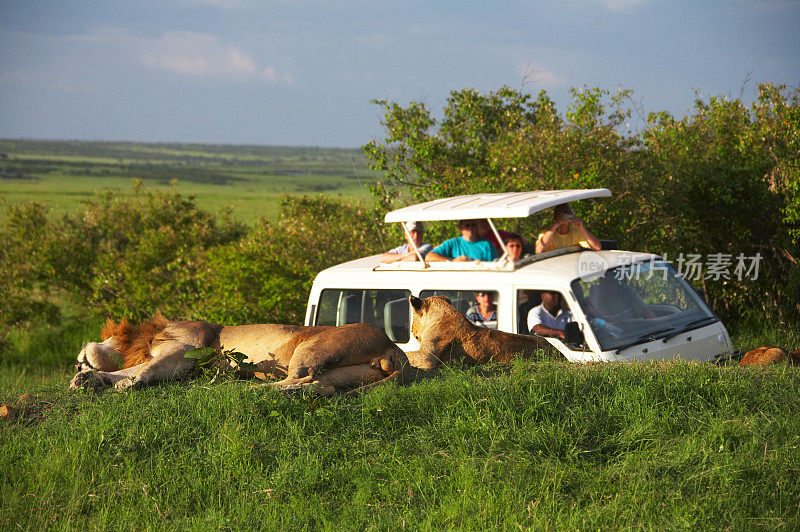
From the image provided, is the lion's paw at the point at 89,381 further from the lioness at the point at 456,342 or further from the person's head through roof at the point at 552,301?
the person's head through roof at the point at 552,301

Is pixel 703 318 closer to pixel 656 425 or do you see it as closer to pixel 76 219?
pixel 656 425

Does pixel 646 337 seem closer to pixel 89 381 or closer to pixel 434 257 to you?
pixel 434 257

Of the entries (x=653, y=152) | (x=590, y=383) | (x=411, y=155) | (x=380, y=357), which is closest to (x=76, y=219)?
(x=411, y=155)

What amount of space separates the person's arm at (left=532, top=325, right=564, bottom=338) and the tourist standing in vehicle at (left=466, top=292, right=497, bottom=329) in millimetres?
427

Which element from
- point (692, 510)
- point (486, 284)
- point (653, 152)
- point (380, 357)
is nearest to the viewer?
point (692, 510)

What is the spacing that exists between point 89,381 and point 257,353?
1.21 metres

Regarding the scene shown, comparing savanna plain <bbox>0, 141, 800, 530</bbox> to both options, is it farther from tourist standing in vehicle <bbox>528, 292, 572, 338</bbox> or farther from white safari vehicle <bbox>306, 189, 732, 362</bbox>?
tourist standing in vehicle <bbox>528, 292, 572, 338</bbox>

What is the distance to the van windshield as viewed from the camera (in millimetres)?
6355

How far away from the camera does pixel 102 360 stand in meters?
5.71

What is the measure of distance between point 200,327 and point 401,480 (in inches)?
98.2

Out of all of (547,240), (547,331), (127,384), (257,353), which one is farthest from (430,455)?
(547,240)

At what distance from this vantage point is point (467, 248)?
797cm

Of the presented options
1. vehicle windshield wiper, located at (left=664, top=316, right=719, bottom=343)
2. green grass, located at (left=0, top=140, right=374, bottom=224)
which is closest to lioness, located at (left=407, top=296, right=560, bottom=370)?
vehicle windshield wiper, located at (left=664, top=316, right=719, bottom=343)

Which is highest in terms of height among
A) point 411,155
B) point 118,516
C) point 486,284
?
point 411,155
